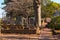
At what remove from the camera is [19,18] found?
37.0 meters

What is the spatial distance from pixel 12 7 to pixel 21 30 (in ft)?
38.6

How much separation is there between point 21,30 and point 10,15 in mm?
16538

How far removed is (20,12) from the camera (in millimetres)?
31953

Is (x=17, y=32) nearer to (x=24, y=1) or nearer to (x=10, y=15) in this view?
(x=24, y=1)

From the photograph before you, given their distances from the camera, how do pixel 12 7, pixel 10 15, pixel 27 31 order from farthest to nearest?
pixel 10 15
pixel 12 7
pixel 27 31

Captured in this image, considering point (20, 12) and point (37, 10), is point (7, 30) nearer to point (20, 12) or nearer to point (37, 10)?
point (37, 10)

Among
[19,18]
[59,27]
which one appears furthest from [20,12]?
[59,27]

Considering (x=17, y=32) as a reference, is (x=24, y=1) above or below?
above

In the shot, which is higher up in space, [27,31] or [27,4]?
[27,4]

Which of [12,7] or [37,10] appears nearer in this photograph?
[37,10]

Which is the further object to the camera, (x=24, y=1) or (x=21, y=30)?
(x=24, y=1)

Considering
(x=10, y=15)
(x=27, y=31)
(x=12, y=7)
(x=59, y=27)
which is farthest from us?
(x=10, y=15)

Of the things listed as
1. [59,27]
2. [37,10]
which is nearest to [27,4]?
[37,10]

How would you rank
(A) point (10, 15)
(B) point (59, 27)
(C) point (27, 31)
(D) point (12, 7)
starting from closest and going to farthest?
1. (C) point (27, 31)
2. (B) point (59, 27)
3. (D) point (12, 7)
4. (A) point (10, 15)
